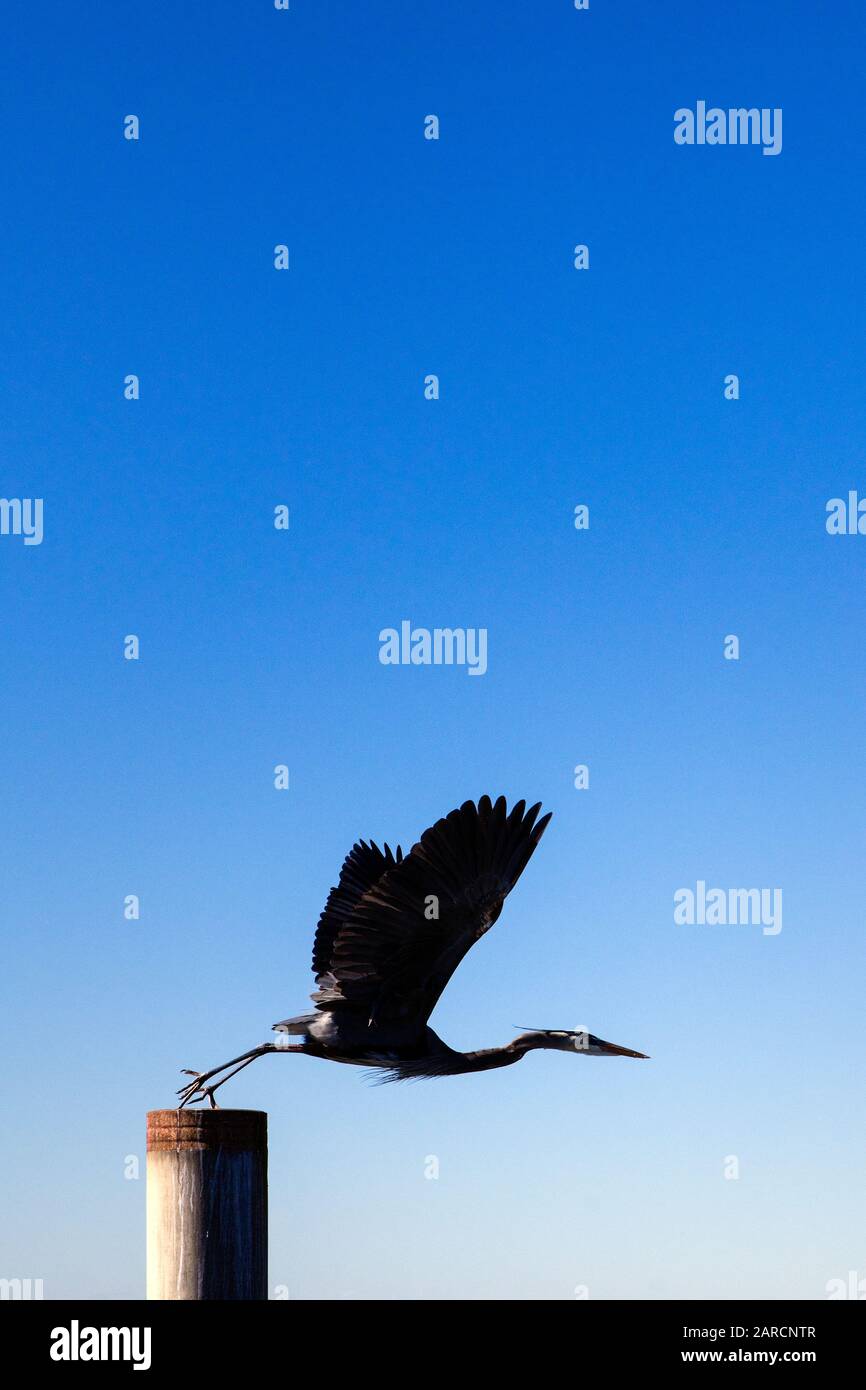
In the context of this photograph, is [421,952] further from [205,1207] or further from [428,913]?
[205,1207]

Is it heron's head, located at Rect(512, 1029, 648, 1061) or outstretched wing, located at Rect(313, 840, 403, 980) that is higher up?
outstretched wing, located at Rect(313, 840, 403, 980)

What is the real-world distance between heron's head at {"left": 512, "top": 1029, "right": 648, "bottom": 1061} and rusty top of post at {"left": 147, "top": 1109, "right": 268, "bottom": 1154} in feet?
13.5

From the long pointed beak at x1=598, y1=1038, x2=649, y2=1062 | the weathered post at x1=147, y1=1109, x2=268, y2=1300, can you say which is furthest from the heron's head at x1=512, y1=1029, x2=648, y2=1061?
the weathered post at x1=147, y1=1109, x2=268, y2=1300

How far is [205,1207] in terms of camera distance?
273 inches

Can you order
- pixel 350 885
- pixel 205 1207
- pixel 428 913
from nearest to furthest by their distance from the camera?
pixel 205 1207
pixel 428 913
pixel 350 885

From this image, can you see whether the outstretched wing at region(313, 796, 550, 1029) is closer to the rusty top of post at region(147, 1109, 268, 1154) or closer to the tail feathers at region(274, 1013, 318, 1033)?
the tail feathers at region(274, 1013, 318, 1033)

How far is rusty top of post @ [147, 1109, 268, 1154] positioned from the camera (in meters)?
6.98

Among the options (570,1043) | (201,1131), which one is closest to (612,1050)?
(570,1043)

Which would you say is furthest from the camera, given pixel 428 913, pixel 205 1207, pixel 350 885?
pixel 350 885

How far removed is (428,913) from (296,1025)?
3.80ft

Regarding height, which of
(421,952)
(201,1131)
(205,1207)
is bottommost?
(205,1207)
